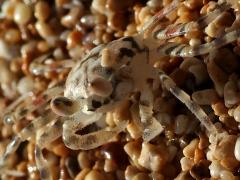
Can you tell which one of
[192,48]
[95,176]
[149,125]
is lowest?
[95,176]

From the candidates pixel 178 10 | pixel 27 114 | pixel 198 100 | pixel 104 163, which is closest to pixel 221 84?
pixel 198 100

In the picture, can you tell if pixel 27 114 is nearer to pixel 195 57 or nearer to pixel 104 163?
pixel 104 163

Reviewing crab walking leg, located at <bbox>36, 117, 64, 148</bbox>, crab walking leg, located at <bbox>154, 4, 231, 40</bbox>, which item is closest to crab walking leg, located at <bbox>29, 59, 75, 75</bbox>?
crab walking leg, located at <bbox>36, 117, 64, 148</bbox>

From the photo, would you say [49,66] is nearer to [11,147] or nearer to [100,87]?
[11,147]

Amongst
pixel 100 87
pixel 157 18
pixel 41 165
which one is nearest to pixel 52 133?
pixel 41 165

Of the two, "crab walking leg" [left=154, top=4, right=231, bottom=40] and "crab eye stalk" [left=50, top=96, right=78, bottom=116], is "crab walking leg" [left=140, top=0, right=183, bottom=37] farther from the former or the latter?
"crab eye stalk" [left=50, top=96, right=78, bottom=116]
